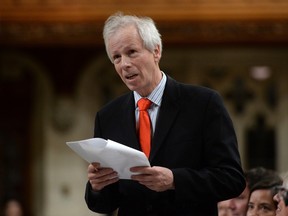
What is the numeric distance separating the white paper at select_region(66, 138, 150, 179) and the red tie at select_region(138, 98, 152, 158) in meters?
0.23

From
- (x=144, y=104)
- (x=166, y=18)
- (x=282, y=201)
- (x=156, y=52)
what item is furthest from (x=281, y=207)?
(x=166, y=18)

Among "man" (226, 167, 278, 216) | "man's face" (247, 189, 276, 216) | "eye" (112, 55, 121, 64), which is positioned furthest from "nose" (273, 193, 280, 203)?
"eye" (112, 55, 121, 64)

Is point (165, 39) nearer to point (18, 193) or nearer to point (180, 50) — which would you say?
point (180, 50)

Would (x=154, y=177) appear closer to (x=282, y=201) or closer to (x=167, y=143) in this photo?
(x=167, y=143)

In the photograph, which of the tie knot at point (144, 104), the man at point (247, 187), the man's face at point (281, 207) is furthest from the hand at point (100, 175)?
the man at point (247, 187)

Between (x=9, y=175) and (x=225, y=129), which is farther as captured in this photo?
(x=9, y=175)

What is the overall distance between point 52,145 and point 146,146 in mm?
9544

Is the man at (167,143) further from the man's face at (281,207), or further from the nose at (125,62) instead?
the man's face at (281,207)

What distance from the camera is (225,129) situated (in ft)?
13.9

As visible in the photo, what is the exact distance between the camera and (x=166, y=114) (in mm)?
4301

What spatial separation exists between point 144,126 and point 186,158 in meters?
0.24

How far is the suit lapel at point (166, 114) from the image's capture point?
4.23m

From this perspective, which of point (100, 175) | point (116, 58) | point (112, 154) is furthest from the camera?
point (116, 58)

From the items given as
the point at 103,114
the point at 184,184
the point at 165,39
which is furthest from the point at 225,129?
the point at 165,39
